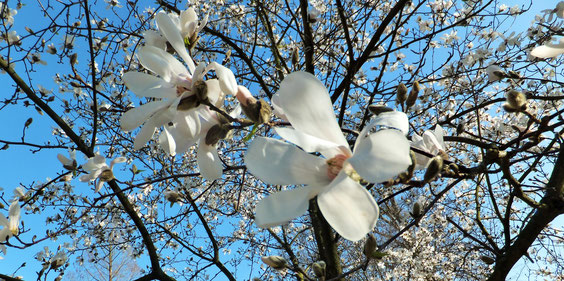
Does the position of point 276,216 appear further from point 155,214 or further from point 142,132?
point 155,214

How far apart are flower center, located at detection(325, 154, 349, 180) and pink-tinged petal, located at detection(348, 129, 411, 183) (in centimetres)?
5

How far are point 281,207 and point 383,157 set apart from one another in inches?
5.0

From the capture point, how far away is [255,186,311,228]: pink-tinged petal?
15.0 inches

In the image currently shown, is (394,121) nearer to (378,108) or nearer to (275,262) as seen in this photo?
(378,108)

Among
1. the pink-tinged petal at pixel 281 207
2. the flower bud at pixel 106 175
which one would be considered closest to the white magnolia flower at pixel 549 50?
the pink-tinged petal at pixel 281 207

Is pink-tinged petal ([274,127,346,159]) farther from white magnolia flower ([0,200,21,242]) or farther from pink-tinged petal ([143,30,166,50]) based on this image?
white magnolia flower ([0,200,21,242])

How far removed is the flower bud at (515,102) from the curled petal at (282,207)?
520 mm

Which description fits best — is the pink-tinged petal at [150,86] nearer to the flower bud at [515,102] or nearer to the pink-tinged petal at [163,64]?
the pink-tinged petal at [163,64]

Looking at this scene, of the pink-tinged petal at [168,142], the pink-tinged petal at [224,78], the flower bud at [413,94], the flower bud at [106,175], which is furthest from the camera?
the flower bud at [106,175]

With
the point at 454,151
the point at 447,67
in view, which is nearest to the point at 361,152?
the point at 447,67

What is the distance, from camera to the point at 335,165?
432 mm

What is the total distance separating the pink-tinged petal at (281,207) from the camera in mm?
380

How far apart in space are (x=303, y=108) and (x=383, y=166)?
121mm

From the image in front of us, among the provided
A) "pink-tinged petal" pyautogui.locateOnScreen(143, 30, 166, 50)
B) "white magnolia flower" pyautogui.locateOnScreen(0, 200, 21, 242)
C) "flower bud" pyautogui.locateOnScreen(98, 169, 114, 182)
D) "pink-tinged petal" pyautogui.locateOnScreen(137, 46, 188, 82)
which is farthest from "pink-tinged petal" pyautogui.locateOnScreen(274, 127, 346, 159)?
"white magnolia flower" pyautogui.locateOnScreen(0, 200, 21, 242)
